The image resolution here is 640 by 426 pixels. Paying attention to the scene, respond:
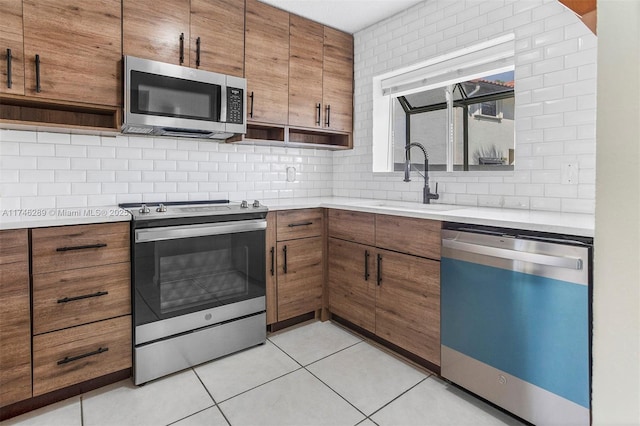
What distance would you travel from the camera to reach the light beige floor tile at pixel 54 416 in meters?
1.74

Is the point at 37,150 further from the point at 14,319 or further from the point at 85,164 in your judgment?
the point at 14,319

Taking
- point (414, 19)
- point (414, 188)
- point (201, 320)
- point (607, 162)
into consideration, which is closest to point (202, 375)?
point (201, 320)

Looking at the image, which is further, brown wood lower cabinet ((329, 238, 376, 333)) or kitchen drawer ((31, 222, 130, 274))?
brown wood lower cabinet ((329, 238, 376, 333))

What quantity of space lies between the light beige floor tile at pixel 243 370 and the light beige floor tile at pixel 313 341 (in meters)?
0.09

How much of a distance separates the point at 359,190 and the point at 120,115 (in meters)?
2.10

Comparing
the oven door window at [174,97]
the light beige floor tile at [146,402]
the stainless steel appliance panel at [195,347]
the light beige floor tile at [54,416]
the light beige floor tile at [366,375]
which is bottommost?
the light beige floor tile at [54,416]

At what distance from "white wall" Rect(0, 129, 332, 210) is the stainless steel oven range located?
247 mm

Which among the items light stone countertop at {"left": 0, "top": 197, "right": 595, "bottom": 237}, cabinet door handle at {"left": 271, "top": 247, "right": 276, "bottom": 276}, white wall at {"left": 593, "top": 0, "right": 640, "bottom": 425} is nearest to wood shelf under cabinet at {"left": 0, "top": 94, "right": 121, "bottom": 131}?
light stone countertop at {"left": 0, "top": 197, "right": 595, "bottom": 237}

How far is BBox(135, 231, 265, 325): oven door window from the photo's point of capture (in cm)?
206

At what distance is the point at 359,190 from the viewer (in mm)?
3512

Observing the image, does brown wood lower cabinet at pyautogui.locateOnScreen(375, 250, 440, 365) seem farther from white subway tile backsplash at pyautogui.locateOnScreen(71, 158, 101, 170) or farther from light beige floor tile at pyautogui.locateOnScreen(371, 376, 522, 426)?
white subway tile backsplash at pyautogui.locateOnScreen(71, 158, 101, 170)

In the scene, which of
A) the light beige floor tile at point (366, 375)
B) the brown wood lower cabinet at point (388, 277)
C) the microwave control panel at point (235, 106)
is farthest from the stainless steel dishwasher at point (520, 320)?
the microwave control panel at point (235, 106)

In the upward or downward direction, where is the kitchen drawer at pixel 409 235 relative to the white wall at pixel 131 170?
downward

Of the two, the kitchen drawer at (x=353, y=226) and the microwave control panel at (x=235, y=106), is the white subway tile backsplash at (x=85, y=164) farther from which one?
the kitchen drawer at (x=353, y=226)
